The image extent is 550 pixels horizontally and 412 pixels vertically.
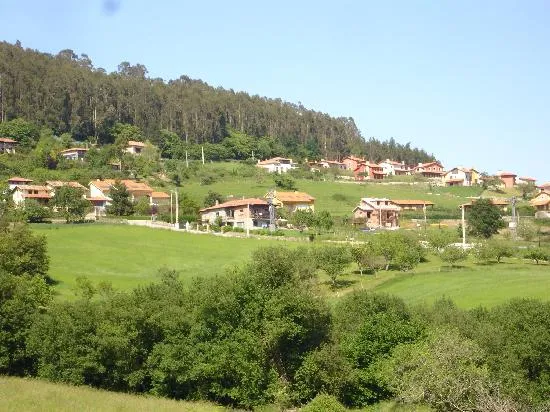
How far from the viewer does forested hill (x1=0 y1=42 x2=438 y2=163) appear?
108 m

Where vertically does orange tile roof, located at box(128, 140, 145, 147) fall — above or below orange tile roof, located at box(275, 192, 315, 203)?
above

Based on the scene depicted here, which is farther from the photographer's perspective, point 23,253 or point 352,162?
point 352,162

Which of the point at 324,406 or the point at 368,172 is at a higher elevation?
the point at 368,172

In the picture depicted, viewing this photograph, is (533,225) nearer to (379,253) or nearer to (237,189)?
(379,253)

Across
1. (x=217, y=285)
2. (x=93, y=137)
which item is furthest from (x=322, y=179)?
(x=217, y=285)

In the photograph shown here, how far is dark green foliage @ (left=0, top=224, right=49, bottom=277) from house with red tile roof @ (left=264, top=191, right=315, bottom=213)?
42.9 metres

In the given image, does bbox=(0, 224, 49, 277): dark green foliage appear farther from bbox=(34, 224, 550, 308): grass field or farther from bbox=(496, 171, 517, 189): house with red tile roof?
bbox=(496, 171, 517, 189): house with red tile roof

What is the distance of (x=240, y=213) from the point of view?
74.9 m

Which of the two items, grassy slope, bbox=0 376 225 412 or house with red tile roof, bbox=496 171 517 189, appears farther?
house with red tile roof, bbox=496 171 517 189

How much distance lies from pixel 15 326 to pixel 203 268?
2247 centimetres

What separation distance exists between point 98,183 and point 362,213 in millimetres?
33223

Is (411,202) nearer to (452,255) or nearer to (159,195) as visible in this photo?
(159,195)

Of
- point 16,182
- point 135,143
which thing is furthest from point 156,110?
point 16,182

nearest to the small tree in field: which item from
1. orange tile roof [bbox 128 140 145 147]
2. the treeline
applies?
the treeline
